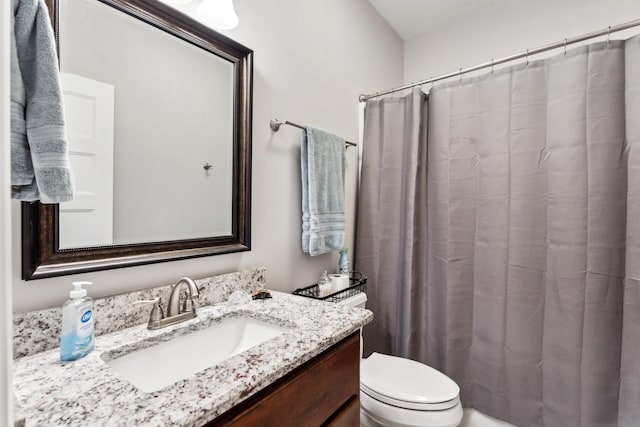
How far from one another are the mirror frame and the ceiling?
1.29 meters

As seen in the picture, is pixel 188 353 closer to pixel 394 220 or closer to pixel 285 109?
pixel 285 109

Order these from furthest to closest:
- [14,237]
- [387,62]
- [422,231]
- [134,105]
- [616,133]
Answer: [387,62]
[422,231]
[616,133]
[134,105]
[14,237]

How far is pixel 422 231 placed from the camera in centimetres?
178

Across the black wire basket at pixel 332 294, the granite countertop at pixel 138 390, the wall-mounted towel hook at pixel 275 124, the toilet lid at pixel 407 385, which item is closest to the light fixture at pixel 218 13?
the wall-mounted towel hook at pixel 275 124

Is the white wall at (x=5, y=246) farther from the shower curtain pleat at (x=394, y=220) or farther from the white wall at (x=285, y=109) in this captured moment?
the shower curtain pleat at (x=394, y=220)

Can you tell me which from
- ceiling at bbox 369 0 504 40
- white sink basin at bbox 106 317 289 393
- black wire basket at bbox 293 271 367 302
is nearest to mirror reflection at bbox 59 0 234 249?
white sink basin at bbox 106 317 289 393

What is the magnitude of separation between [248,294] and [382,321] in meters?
1.00

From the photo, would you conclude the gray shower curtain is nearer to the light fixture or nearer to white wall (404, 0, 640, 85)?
white wall (404, 0, 640, 85)

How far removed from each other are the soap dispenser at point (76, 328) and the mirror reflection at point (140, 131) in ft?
0.54

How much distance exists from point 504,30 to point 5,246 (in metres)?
2.51

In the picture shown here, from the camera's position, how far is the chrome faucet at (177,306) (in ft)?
2.96

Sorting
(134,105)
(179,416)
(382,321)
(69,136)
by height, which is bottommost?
(382,321)

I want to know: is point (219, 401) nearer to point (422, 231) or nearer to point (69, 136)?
point (69, 136)

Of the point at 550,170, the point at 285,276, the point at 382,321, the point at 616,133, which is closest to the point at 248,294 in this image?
the point at 285,276
